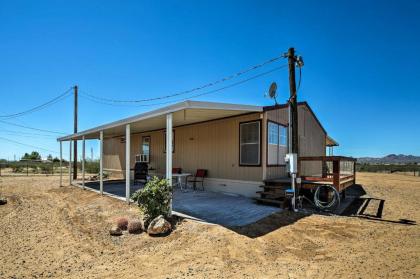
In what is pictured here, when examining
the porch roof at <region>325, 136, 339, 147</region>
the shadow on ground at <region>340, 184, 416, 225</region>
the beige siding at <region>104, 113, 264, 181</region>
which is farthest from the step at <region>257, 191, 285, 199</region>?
the porch roof at <region>325, 136, 339, 147</region>

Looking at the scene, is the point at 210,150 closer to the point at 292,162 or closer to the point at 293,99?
the point at 292,162

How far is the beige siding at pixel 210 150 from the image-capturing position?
8.21m

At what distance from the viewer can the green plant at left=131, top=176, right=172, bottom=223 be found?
16.6 feet

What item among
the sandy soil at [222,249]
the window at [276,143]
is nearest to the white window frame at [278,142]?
the window at [276,143]

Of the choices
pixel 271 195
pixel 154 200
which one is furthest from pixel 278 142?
pixel 154 200

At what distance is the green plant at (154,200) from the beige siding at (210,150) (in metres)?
3.41

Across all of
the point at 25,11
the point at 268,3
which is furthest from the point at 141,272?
the point at 25,11

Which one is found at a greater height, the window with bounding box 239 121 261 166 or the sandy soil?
the window with bounding box 239 121 261 166

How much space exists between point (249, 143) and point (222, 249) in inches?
179

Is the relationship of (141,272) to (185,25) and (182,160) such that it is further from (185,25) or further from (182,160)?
(185,25)

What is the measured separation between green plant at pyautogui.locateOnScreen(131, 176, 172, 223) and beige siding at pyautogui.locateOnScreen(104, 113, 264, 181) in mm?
3412

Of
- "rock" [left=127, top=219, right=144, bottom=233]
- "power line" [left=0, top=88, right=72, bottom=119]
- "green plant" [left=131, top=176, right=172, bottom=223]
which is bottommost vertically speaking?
"rock" [left=127, top=219, right=144, bottom=233]

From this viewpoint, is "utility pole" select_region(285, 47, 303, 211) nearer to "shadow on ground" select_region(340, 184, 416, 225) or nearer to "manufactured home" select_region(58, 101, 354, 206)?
"manufactured home" select_region(58, 101, 354, 206)

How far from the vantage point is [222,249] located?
378 cm
